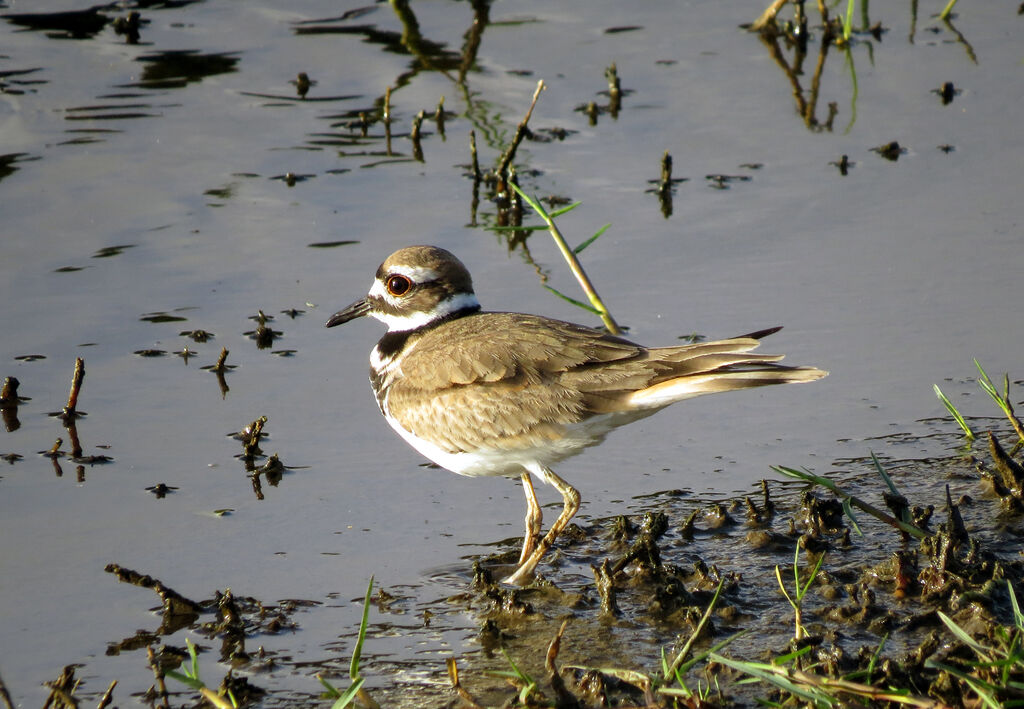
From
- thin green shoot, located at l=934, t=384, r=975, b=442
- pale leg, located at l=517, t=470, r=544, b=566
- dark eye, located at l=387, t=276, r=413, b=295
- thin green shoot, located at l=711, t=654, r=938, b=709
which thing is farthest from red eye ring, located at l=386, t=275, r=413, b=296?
thin green shoot, located at l=711, t=654, r=938, b=709

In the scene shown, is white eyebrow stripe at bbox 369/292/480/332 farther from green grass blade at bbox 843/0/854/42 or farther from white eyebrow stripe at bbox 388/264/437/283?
green grass blade at bbox 843/0/854/42

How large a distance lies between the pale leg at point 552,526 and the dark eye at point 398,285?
1177 mm

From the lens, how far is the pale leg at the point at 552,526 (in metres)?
5.14

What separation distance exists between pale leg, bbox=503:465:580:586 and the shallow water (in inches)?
9.5

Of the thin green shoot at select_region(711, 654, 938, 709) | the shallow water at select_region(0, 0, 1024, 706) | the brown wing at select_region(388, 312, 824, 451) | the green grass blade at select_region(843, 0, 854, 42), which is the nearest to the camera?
the thin green shoot at select_region(711, 654, 938, 709)

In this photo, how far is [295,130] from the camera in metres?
9.34

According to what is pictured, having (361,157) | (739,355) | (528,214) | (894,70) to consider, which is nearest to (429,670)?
(739,355)

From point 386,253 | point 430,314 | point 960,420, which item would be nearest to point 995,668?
point 960,420

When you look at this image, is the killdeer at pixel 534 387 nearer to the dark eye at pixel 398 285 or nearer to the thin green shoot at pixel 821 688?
the dark eye at pixel 398 285

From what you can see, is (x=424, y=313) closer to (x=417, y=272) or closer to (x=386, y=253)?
(x=417, y=272)

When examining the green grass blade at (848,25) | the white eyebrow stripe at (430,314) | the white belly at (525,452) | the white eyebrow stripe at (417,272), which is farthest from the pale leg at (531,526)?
the green grass blade at (848,25)

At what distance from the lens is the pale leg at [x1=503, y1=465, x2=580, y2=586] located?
514 cm

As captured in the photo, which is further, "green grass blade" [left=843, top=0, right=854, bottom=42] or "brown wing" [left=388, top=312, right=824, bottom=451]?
"green grass blade" [left=843, top=0, right=854, bottom=42]

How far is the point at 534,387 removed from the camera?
5191 mm
